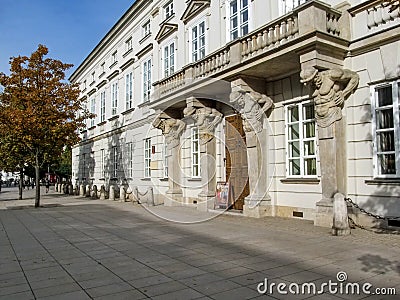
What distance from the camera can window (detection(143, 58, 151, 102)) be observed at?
20719 millimetres

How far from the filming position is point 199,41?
1583 cm

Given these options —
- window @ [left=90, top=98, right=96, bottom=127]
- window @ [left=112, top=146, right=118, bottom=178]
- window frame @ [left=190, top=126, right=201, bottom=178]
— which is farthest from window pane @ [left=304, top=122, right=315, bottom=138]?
window @ [left=90, top=98, right=96, bottom=127]

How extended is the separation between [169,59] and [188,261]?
552 inches

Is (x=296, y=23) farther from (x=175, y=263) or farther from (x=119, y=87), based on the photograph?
(x=119, y=87)

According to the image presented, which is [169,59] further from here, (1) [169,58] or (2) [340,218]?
(2) [340,218]

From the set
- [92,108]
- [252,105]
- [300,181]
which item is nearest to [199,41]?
[252,105]

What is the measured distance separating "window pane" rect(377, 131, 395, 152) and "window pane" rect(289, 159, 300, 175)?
2.69 m

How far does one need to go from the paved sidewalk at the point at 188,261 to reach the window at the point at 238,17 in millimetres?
7123

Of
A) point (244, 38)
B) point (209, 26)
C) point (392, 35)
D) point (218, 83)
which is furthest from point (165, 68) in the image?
point (392, 35)

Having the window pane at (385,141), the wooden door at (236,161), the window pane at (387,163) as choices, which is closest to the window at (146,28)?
the wooden door at (236,161)

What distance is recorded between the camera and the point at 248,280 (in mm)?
4969

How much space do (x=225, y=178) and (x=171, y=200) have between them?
3755 mm

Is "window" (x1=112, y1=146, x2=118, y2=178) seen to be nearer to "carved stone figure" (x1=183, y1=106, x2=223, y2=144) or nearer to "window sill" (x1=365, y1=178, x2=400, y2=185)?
"carved stone figure" (x1=183, y1=106, x2=223, y2=144)

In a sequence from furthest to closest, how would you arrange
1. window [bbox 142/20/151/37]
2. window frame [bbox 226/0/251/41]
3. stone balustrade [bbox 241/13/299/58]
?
window [bbox 142/20/151/37]
window frame [bbox 226/0/251/41]
stone balustrade [bbox 241/13/299/58]
